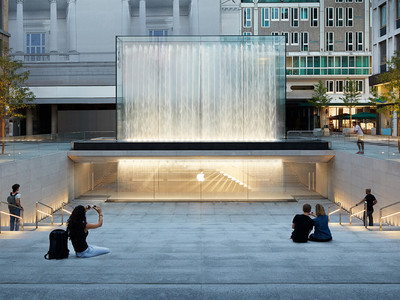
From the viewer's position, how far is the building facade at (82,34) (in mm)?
49688

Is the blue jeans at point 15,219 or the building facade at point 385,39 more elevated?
the building facade at point 385,39

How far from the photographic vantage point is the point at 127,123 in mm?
30734

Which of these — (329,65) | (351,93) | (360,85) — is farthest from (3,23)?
(360,85)

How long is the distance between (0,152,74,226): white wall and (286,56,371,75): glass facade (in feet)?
131

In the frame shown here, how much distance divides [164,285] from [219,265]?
1490 mm

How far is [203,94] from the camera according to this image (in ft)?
101

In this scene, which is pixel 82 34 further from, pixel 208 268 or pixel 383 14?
pixel 208 268

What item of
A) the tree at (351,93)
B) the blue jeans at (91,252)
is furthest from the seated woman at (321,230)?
the tree at (351,93)

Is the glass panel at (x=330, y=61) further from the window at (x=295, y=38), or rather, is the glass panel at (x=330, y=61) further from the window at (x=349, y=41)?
the window at (x=295, y=38)

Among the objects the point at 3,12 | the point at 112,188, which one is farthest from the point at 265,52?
the point at 3,12

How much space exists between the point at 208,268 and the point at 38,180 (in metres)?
16.4

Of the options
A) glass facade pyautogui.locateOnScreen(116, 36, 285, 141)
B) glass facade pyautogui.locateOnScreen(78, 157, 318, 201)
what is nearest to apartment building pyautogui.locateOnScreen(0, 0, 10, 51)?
glass facade pyautogui.locateOnScreen(116, 36, 285, 141)

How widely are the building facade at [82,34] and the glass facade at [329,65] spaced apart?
1284 cm

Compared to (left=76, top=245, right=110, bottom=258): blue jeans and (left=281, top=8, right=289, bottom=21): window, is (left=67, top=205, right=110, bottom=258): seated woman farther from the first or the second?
(left=281, top=8, right=289, bottom=21): window
